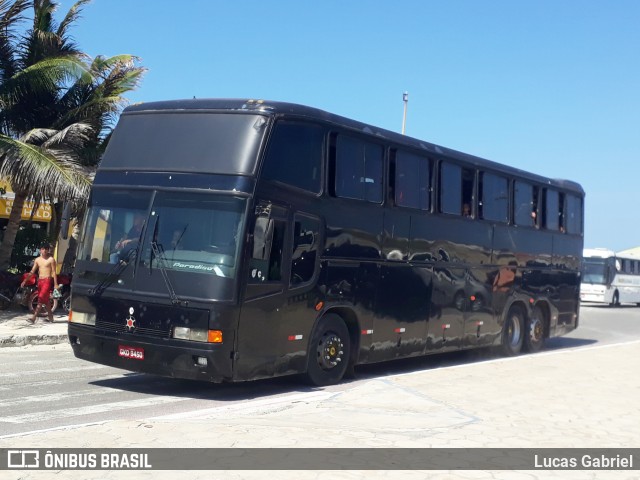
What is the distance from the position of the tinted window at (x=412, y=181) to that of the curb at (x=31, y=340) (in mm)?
7628

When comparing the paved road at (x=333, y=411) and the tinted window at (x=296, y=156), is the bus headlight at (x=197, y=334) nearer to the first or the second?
the paved road at (x=333, y=411)

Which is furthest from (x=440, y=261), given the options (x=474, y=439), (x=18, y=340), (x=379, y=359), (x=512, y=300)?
(x=18, y=340)

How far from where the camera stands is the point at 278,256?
1109cm

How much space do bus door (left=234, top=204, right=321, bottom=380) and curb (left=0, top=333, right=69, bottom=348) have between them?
7180mm

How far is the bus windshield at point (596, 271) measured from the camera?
155ft

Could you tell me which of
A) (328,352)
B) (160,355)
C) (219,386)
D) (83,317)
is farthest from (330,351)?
(83,317)

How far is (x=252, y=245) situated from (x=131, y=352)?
79.2 inches

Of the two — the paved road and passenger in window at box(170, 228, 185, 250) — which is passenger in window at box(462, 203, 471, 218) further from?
passenger in window at box(170, 228, 185, 250)

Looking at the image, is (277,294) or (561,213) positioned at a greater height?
(561,213)

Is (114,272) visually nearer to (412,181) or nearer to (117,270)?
(117,270)

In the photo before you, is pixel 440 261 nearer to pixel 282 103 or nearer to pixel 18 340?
pixel 282 103

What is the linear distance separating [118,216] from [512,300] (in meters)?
9.74

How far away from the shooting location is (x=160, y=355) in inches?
414

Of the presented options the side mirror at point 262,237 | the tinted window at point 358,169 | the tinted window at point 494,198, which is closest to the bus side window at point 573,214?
the tinted window at point 494,198
